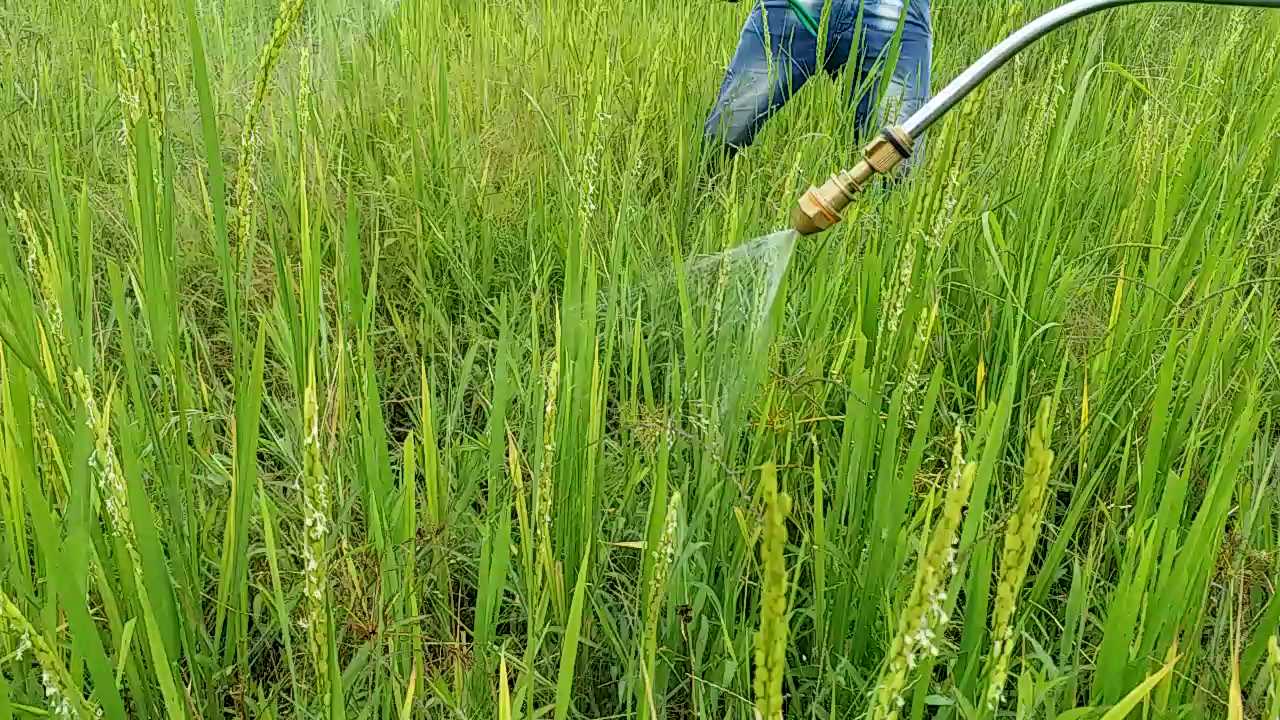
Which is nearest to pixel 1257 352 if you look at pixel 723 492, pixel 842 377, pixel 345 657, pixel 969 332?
pixel 969 332

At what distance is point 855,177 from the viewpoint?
74 cm

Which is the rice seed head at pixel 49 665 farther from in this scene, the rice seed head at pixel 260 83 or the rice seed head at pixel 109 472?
the rice seed head at pixel 260 83

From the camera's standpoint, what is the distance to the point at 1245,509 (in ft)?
3.03

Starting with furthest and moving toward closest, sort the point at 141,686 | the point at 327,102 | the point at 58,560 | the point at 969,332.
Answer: the point at 327,102, the point at 969,332, the point at 141,686, the point at 58,560

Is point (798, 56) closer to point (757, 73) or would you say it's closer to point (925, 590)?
point (757, 73)

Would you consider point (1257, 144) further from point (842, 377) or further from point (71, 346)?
point (71, 346)

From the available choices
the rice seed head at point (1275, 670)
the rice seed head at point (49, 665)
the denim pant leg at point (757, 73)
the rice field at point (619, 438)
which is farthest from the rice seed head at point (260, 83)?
the denim pant leg at point (757, 73)

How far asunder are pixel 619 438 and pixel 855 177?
0.58 metres

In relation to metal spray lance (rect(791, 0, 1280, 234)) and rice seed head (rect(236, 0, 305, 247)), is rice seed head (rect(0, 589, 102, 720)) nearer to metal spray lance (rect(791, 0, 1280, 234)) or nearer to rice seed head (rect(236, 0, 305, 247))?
rice seed head (rect(236, 0, 305, 247))

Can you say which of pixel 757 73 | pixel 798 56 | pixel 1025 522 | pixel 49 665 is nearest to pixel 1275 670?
pixel 1025 522

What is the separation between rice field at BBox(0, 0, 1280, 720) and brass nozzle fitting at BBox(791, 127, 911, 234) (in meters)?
0.10

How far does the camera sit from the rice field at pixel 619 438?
670mm

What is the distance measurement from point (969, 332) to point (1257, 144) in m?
0.81

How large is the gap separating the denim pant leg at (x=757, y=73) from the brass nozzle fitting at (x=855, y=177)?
48.7 inches
